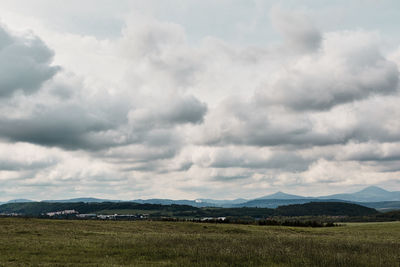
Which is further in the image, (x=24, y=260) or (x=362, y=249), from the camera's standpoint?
(x=362, y=249)

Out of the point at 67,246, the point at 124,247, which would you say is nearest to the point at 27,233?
the point at 67,246

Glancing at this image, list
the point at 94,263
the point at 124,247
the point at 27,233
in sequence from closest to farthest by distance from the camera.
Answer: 1. the point at 94,263
2. the point at 124,247
3. the point at 27,233

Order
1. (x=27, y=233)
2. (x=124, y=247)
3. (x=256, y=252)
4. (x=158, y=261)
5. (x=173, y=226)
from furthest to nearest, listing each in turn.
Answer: (x=173, y=226) → (x=27, y=233) → (x=124, y=247) → (x=256, y=252) → (x=158, y=261)

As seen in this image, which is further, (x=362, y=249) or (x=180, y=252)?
(x=362, y=249)

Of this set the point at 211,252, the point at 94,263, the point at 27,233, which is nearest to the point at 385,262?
the point at 211,252

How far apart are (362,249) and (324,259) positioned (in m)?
11.1

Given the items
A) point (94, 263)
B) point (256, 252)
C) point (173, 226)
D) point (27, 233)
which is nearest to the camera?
point (94, 263)

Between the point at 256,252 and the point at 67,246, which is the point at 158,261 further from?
the point at 67,246

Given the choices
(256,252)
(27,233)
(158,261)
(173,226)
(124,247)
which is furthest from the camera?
(173,226)

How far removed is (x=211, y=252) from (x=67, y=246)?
47.9 feet

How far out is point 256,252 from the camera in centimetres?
3206

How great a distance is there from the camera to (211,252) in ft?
106

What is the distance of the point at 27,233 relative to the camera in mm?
50969

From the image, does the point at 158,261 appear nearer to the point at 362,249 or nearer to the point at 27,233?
the point at 362,249
